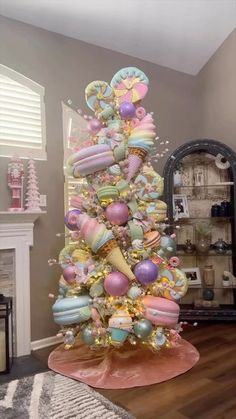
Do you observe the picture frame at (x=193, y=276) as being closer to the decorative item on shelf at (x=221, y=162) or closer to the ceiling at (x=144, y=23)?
the decorative item on shelf at (x=221, y=162)

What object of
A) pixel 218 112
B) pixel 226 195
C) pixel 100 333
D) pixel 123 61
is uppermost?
pixel 123 61

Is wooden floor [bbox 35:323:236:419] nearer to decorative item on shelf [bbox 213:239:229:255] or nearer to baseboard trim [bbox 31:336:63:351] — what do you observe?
baseboard trim [bbox 31:336:63:351]

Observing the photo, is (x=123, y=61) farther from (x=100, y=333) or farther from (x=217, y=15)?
(x=100, y=333)

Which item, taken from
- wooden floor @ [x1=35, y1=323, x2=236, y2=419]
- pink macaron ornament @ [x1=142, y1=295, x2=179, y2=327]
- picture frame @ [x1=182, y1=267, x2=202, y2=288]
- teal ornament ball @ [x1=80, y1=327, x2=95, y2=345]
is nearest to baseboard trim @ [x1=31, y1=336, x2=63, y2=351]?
teal ornament ball @ [x1=80, y1=327, x2=95, y2=345]

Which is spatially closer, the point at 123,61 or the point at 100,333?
the point at 100,333

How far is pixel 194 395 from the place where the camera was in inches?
75.7

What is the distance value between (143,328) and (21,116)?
1.86 m

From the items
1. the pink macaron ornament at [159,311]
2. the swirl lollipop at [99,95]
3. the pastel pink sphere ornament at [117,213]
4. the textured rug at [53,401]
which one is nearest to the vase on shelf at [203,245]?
the pink macaron ornament at [159,311]

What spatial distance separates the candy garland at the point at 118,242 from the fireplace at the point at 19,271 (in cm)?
41

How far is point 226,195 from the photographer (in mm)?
3494

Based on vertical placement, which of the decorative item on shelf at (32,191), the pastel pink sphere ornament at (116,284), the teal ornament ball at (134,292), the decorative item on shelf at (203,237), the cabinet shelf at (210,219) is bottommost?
the teal ornament ball at (134,292)

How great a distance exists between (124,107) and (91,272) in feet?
3.77

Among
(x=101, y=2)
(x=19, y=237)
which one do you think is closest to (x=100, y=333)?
(x=19, y=237)

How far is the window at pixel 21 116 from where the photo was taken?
8.80 feet
